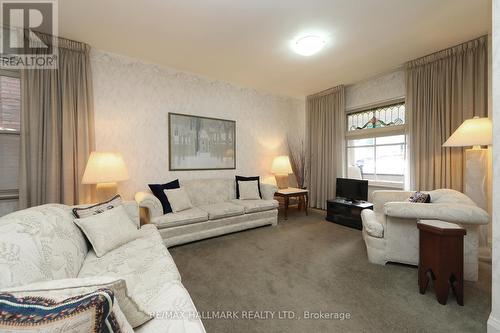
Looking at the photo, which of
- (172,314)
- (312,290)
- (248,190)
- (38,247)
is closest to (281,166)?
(248,190)

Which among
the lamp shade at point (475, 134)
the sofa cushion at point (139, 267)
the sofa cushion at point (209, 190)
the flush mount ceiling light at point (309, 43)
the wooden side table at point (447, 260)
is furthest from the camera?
the sofa cushion at point (209, 190)

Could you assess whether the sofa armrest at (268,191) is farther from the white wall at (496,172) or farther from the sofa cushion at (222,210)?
the white wall at (496,172)

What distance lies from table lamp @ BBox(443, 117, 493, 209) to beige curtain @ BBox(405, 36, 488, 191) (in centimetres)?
40

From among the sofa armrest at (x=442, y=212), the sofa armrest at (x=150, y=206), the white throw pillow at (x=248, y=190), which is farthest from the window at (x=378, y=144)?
the sofa armrest at (x=150, y=206)

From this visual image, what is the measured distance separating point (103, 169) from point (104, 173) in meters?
0.05

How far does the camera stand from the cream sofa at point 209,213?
9.09 feet

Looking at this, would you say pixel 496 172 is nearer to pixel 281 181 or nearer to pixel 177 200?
pixel 177 200

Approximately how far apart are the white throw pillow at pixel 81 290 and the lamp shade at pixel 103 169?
214cm

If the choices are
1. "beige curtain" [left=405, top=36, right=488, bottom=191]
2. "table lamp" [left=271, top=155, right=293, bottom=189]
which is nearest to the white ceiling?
"beige curtain" [left=405, top=36, right=488, bottom=191]

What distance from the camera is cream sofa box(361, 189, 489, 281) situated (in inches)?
74.5

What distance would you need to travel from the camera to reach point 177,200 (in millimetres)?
3062

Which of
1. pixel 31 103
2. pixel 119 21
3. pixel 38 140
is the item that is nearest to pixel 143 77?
pixel 119 21

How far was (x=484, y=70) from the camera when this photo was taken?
104 inches

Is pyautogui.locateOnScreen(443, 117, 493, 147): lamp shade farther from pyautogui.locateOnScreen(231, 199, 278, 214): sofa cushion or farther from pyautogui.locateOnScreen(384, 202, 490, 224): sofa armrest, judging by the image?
pyautogui.locateOnScreen(231, 199, 278, 214): sofa cushion
